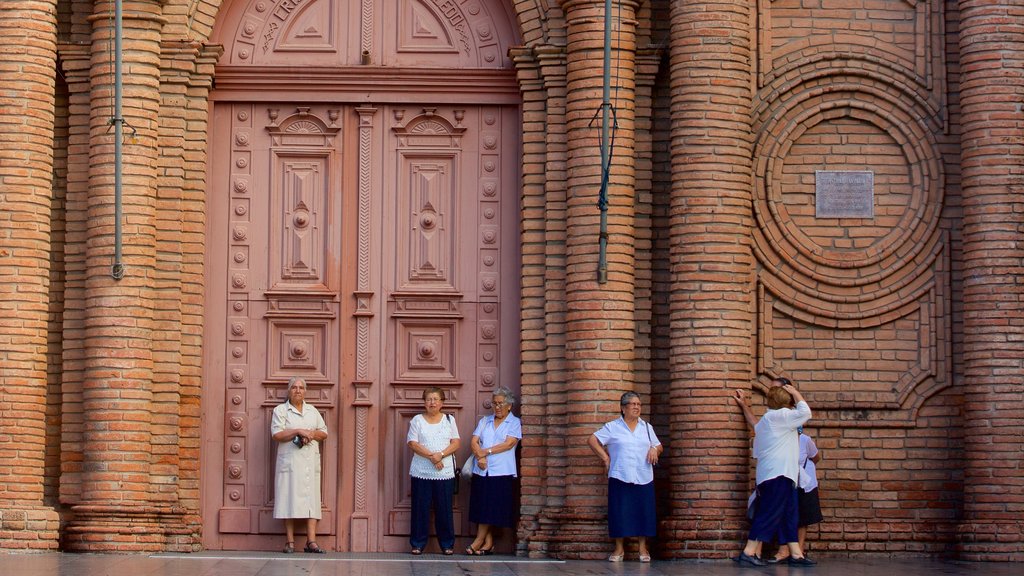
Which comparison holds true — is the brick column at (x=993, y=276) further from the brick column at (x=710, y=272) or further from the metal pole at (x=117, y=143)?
the metal pole at (x=117, y=143)

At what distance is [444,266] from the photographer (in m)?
14.2

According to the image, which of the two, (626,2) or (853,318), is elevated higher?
(626,2)

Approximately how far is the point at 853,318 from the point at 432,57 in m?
4.18

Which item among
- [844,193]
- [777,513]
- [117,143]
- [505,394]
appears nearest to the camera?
[777,513]

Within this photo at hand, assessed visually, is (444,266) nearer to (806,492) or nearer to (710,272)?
(710,272)

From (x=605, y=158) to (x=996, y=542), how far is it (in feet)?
14.2

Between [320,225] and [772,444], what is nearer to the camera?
[772,444]

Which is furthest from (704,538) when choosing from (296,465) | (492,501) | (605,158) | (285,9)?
(285,9)

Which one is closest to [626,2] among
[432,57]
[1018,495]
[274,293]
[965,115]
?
[432,57]

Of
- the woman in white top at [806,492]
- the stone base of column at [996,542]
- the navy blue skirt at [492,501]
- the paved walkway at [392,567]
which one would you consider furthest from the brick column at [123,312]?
the stone base of column at [996,542]

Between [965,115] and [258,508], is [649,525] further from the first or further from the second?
[965,115]

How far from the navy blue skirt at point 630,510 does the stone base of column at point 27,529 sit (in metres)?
4.36

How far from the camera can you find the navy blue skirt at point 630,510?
510 inches

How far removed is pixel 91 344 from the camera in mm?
13594
